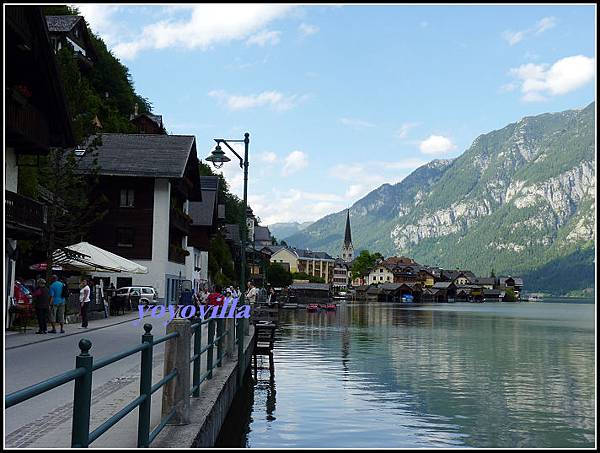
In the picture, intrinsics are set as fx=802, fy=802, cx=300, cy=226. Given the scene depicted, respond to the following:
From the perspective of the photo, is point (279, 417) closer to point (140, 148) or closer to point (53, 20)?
point (140, 148)

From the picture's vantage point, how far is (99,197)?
179 feet

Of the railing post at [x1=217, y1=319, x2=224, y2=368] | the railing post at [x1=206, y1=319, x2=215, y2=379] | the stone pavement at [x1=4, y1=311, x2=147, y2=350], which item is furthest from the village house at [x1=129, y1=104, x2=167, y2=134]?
the railing post at [x1=206, y1=319, x2=215, y2=379]

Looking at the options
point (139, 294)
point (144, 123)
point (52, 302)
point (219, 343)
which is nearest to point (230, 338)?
point (219, 343)

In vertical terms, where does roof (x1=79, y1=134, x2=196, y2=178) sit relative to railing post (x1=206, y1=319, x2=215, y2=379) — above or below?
above

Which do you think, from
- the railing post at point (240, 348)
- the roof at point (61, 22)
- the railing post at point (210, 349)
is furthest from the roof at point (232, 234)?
the railing post at point (210, 349)

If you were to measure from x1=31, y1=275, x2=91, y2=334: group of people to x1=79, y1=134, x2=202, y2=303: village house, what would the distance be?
75.9ft

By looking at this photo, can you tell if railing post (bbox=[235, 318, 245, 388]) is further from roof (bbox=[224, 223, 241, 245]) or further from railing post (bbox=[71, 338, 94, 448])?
roof (bbox=[224, 223, 241, 245])

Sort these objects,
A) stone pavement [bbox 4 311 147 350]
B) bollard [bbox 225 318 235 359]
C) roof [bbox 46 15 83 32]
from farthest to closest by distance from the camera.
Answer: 1. roof [bbox 46 15 83 32]
2. stone pavement [bbox 4 311 147 350]
3. bollard [bbox 225 318 235 359]

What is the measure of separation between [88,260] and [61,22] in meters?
52.4

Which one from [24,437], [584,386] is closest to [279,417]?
[24,437]

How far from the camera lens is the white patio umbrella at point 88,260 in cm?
3519

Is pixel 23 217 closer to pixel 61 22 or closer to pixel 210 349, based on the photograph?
pixel 210 349

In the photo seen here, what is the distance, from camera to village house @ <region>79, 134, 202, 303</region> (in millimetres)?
54594

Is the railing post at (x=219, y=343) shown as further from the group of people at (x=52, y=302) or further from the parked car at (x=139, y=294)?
Answer: the parked car at (x=139, y=294)
